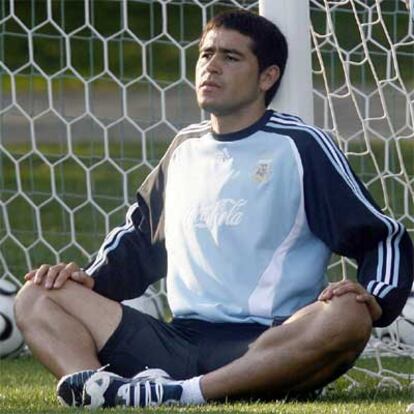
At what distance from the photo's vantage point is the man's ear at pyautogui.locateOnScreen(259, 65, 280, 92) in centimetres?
522

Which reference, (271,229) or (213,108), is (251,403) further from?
(213,108)

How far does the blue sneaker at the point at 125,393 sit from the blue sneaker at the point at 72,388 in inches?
0.8

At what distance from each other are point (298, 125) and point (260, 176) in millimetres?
194

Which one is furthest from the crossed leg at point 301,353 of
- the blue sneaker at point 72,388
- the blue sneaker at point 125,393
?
the blue sneaker at point 72,388

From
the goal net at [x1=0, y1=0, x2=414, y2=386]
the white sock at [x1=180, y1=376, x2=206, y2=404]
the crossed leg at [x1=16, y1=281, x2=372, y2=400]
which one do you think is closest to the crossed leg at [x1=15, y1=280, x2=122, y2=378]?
the crossed leg at [x1=16, y1=281, x2=372, y2=400]

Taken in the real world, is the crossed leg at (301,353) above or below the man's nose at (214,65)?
below

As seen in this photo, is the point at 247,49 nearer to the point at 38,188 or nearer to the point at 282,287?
the point at 282,287

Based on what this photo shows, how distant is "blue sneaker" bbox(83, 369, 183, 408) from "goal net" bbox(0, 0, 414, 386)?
102 centimetres

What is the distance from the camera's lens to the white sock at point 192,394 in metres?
4.75

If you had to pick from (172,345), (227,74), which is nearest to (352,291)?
(172,345)

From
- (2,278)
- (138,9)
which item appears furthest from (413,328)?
(138,9)

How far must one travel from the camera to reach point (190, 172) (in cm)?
519

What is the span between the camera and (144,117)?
10.4 metres

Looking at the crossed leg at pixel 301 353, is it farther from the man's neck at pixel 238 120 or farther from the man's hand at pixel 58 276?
the man's neck at pixel 238 120
